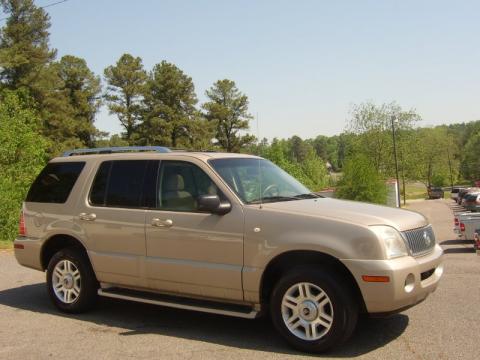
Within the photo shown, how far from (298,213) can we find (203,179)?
1.17m

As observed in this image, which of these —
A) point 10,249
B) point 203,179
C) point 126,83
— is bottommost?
point 10,249

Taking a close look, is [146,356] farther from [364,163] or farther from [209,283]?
[364,163]

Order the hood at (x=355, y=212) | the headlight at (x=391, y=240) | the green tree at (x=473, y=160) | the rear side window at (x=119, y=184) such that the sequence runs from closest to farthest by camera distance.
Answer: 1. the headlight at (x=391, y=240)
2. the hood at (x=355, y=212)
3. the rear side window at (x=119, y=184)
4. the green tree at (x=473, y=160)

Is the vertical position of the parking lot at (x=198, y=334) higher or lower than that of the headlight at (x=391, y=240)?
lower

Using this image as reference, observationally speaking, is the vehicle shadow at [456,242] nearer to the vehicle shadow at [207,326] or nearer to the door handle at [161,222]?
the vehicle shadow at [207,326]

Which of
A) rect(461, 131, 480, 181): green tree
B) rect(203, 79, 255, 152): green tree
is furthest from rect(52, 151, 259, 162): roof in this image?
rect(461, 131, 480, 181): green tree

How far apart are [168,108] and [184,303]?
2413 inches

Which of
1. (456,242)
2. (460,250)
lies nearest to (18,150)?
(456,242)

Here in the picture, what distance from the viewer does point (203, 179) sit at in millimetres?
5871

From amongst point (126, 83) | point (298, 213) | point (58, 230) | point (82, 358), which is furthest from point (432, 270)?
point (126, 83)

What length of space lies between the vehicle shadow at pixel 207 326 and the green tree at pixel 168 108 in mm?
57770

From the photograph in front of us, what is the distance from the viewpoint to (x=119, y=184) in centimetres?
653

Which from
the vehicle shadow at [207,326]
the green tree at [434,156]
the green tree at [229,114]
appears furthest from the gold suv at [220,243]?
the green tree at [434,156]

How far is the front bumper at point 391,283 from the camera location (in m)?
4.77
